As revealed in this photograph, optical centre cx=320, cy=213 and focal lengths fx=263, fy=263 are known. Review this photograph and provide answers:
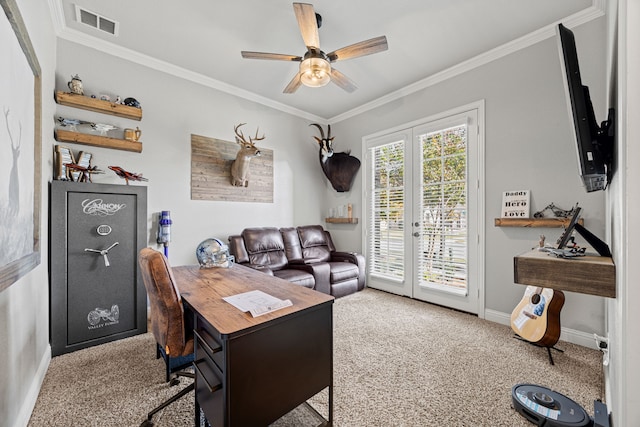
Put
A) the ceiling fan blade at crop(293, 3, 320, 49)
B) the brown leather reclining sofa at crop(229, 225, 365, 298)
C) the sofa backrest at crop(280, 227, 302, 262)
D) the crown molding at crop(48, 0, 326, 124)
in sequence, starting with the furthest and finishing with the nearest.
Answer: the sofa backrest at crop(280, 227, 302, 262) → the brown leather reclining sofa at crop(229, 225, 365, 298) → the crown molding at crop(48, 0, 326, 124) → the ceiling fan blade at crop(293, 3, 320, 49)

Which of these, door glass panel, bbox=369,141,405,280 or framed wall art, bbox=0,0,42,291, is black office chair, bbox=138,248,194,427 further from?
door glass panel, bbox=369,141,405,280

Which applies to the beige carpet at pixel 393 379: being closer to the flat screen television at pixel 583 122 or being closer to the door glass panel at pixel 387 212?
the door glass panel at pixel 387 212

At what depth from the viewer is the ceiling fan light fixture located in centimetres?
240

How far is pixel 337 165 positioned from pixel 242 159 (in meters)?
1.71

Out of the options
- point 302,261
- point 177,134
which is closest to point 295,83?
point 177,134

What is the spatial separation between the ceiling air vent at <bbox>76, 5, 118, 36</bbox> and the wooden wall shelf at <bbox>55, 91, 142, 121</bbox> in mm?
691

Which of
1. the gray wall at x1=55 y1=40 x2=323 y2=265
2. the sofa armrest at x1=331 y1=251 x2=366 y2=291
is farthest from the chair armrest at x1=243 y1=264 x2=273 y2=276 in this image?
the sofa armrest at x1=331 y1=251 x2=366 y2=291

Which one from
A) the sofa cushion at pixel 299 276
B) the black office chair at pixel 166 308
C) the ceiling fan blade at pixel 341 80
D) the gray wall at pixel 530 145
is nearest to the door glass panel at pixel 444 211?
the gray wall at pixel 530 145

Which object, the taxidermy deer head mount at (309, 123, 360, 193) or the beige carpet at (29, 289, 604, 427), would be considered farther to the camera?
the taxidermy deer head mount at (309, 123, 360, 193)

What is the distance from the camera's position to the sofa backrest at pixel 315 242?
4.40 m

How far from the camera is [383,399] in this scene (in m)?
1.77

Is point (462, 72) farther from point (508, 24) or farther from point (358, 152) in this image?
point (358, 152)

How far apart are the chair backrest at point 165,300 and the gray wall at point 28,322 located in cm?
62

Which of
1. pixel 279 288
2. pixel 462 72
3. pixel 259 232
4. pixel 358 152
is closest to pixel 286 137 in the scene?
pixel 358 152
